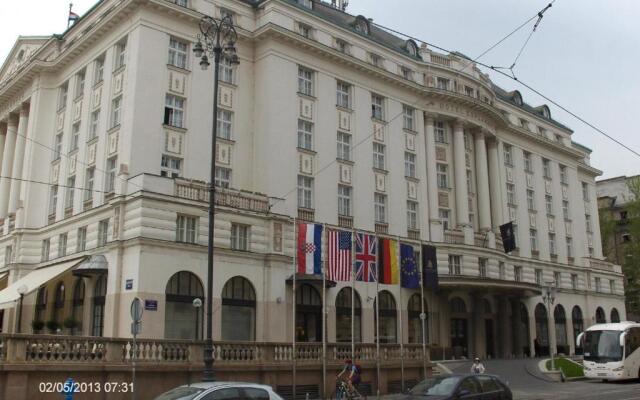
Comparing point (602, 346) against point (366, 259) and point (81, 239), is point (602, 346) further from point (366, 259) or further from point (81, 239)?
point (81, 239)

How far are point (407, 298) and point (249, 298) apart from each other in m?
13.6

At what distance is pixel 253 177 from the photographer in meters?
40.4

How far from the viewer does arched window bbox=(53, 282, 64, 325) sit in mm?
38344

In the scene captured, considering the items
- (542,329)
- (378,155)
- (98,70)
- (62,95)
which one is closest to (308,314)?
(378,155)

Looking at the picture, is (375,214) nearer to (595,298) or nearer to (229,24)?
(229,24)

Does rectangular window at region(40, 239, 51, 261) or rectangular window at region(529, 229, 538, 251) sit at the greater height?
rectangular window at region(529, 229, 538, 251)

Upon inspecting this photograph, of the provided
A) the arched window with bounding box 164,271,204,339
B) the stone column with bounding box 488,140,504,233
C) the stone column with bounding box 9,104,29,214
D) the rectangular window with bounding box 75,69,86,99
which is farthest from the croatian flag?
the stone column with bounding box 488,140,504,233

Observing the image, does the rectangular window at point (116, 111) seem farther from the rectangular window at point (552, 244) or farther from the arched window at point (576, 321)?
the arched window at point (576, 321)

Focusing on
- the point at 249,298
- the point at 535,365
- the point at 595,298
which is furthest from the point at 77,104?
the point at 595,298

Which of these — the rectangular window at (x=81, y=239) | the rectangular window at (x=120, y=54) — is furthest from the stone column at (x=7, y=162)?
the rectangular window at (x=120, y=54)

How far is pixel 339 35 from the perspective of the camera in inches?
1813

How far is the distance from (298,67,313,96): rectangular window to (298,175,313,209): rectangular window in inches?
231

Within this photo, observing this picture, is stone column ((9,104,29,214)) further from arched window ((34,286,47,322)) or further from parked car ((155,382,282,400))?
parked car ((155,382,282,400))

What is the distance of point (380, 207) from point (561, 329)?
24.4 m
